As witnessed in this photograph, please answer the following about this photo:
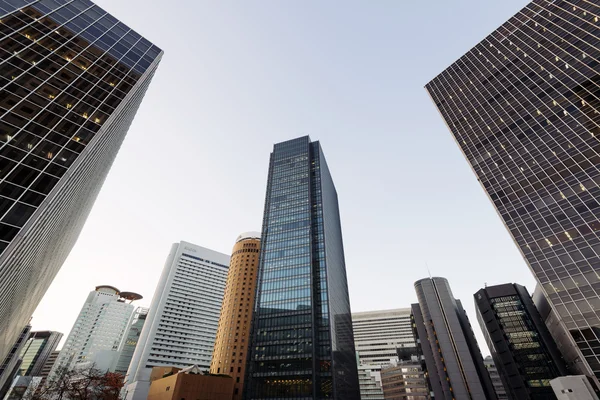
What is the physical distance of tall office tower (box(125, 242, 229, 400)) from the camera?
513 feet

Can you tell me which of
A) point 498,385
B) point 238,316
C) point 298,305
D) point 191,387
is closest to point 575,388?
point 298,305

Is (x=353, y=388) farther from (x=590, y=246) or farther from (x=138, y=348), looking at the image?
(x=138, y=348)

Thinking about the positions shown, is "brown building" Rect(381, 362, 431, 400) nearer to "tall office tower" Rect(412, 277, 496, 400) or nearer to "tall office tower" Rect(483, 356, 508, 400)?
"tall office tower" Rect(412, 277, 496, 400)

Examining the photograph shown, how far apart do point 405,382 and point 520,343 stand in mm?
57887

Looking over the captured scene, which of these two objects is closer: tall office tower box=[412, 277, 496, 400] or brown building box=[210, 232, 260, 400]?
tall office tower box=[412, 277, 496, 400]

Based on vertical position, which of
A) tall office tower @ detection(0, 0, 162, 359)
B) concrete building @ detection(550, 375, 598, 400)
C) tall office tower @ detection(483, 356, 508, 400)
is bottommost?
concrete building @ detection(550, 375, 598, 400)

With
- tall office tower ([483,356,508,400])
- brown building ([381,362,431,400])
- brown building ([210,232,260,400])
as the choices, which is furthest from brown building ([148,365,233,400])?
tall office tower ([483,356,508,400])

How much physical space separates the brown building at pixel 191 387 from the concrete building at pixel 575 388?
7075 cm

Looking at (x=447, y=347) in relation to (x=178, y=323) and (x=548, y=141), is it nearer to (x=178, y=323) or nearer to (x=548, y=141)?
(x=548, y=141)

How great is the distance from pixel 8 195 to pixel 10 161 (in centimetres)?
410

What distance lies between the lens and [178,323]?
174 m

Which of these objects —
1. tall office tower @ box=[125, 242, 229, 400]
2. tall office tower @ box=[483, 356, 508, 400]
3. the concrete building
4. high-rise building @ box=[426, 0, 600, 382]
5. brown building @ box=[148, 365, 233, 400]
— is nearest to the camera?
high-rise building @ box=[426, 0, 600, 382]

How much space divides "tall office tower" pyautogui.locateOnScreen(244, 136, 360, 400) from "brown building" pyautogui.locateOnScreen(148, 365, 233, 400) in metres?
10.0

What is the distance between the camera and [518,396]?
9294 cm
